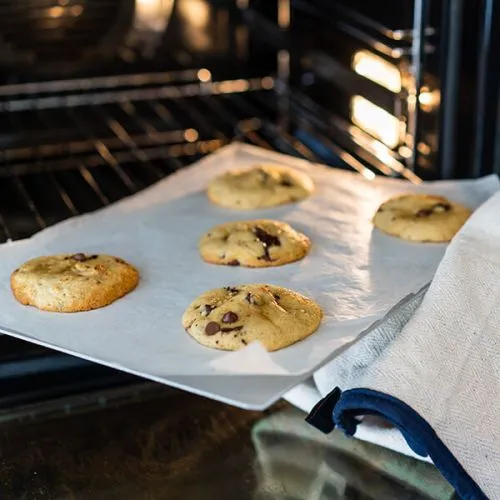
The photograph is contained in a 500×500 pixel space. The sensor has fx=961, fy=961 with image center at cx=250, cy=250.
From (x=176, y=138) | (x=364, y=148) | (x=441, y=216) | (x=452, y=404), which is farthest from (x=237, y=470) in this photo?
(x=176, y=138)

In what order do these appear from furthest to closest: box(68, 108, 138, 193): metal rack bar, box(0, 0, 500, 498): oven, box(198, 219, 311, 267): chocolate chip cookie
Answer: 1. box(68, 108, 138, 193): metal rack bar
2. box(0, 0, 500, 498): oven
3. box(198, 219, 311, 267): chocolate chip cookie

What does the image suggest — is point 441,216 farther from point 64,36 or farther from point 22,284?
point 64,36

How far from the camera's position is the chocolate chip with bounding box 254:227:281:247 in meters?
1.30

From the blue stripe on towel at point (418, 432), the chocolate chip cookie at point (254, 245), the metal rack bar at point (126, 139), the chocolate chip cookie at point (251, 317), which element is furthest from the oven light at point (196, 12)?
the blue stripe on towel at point (418, 432)

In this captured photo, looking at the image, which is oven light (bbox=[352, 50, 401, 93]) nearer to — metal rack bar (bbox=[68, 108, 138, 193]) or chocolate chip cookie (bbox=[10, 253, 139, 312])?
metal rack bar (bbox=[68, 108, 138, 193])

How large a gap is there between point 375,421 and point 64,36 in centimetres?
98

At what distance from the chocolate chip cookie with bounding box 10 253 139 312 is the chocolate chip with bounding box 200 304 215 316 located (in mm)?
128

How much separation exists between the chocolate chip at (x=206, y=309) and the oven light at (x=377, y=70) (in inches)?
23.1

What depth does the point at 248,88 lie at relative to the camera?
1.97 m

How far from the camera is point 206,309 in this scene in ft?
3.70

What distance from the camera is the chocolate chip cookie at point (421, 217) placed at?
1326 mm

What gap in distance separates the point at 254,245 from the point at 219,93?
0.74 metres

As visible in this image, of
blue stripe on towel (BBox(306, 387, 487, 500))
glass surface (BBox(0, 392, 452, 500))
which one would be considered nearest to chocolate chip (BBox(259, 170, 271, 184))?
glass surface (BBox(0, 392, 452, 500))

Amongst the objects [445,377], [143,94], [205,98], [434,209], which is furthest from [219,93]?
[445,377]
